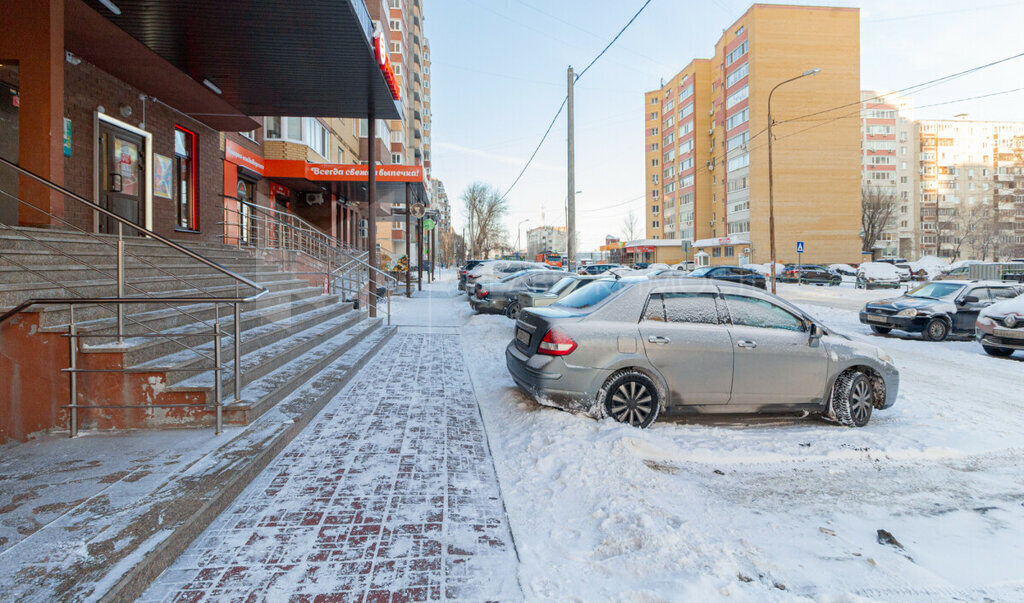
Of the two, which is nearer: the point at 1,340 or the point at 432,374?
the point at 1,340

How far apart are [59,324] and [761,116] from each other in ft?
228

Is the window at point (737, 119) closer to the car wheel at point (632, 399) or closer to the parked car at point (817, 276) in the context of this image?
the parked car at point (817, 276)

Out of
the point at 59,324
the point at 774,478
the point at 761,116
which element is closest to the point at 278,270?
the point at 59,324

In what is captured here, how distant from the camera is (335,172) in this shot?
19.3 metres

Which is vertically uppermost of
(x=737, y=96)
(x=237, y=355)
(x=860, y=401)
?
(x=737, y=96)

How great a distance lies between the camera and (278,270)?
1190 cm

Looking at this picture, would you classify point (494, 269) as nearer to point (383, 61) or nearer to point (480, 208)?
point (383, 61)

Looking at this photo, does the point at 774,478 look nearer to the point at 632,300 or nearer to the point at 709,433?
the point at 709,433

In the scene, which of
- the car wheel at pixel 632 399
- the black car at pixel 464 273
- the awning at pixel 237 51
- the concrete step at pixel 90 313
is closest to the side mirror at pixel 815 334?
the car wheel at pixel 632 399

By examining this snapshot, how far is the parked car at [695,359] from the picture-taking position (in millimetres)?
5820

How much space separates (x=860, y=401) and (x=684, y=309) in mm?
2178

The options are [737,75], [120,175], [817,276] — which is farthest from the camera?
[737,75]

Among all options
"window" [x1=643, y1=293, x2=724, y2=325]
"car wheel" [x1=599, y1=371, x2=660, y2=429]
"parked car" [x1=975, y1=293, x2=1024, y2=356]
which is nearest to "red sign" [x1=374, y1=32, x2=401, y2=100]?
"window" [x1=643, y1=293, x2=724, y2=325]

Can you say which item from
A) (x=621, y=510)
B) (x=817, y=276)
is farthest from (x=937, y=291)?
(x=817, y=276)
